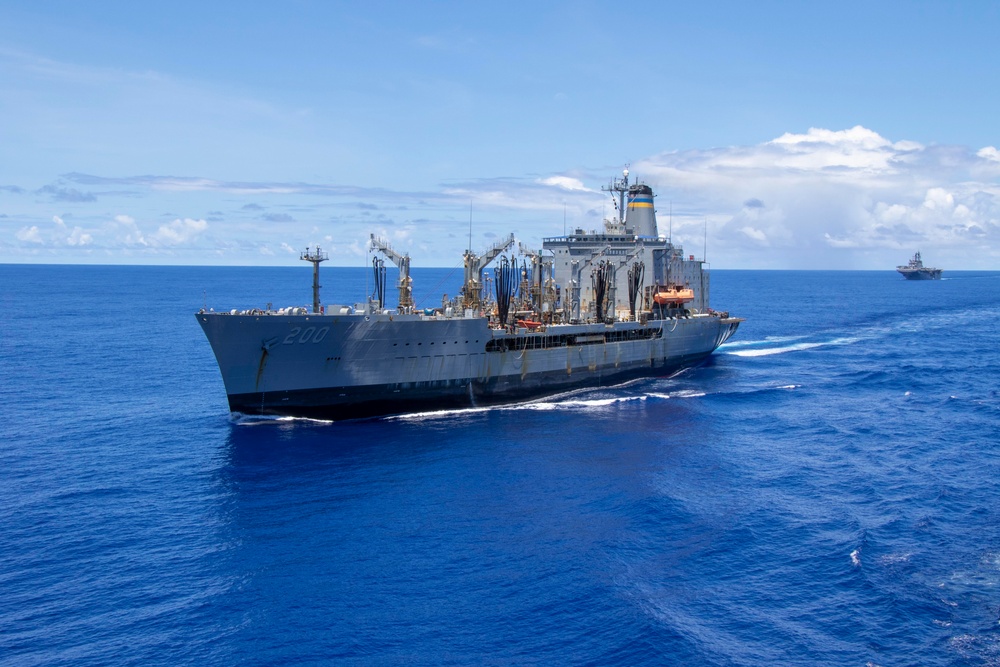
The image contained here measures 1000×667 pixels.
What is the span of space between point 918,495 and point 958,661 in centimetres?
1257

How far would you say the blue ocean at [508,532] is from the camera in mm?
19156

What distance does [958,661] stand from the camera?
17.8 meters

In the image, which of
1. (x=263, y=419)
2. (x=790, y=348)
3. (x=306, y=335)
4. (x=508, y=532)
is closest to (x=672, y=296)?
(x=790, y=348)

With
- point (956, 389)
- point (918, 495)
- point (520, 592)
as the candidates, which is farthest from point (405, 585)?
point (956, 389)

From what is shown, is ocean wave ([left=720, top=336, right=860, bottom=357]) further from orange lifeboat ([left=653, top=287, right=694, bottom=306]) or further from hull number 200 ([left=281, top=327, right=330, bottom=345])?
hull number 200 ([left=281, top=327, right=330, bottom=345])

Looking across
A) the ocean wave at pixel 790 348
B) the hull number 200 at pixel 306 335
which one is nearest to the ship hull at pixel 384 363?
the hull number 200 at pixel 306 335

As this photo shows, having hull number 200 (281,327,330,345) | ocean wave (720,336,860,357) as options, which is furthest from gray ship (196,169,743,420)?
ocean wave (720,336,860,357)

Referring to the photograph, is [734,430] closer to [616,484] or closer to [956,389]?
Result: [616,484]

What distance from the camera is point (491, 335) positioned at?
45.8 meters

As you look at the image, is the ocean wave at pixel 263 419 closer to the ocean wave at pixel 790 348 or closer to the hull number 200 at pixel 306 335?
the hull number 200 at pixel 306 335

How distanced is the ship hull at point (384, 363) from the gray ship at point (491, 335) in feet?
0.22

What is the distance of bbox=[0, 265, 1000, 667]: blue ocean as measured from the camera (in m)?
19.2

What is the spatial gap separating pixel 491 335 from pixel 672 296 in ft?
73.2

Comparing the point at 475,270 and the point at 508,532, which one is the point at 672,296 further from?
the point at 508,532
